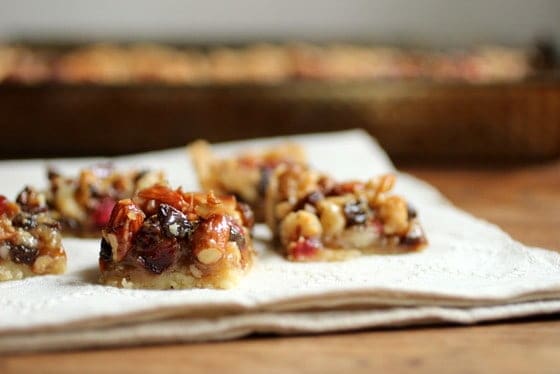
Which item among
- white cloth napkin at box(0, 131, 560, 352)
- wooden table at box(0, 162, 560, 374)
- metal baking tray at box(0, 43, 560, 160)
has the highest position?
metal baking tray at box(0, 43, 560, 160)

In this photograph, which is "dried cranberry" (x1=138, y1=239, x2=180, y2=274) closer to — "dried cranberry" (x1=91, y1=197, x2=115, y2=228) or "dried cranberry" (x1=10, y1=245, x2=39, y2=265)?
"dried cranberry" (x1=10, y1=245, x2=39, y2=265)

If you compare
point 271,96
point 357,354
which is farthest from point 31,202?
point 271,96

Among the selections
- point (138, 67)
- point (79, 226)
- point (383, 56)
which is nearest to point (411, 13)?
point (383, 56)

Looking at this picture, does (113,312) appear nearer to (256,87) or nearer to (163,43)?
(256,87)

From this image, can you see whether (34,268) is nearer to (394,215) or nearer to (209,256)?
(209,256)

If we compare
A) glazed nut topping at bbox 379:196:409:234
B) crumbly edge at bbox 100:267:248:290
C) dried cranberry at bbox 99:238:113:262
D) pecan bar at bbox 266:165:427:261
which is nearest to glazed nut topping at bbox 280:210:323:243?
pecan bar at bbox 266:165:427:261

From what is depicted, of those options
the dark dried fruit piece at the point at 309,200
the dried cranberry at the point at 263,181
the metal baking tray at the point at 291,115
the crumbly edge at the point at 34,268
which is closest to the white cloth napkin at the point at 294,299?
the crumbly edge at the point at 34,268
